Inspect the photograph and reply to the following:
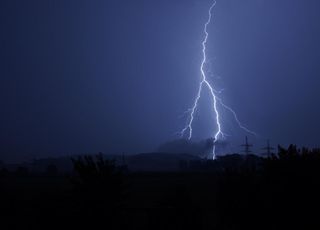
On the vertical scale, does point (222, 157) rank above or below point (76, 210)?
above

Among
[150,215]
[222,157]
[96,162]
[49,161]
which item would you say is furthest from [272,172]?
[49,161]

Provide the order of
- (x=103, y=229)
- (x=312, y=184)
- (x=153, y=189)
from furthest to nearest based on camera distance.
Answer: (x=153, y=189), (x=312, y=184), (x=103, y=229)

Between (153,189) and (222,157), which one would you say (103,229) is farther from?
(222,157)

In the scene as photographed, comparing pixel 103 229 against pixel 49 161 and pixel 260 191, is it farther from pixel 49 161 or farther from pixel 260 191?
pixel 49 161

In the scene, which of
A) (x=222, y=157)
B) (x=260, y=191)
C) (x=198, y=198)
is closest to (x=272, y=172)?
(x=260, y=191)

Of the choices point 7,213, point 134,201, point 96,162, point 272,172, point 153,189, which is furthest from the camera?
point 153,189

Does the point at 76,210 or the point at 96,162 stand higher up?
the point at 96,162

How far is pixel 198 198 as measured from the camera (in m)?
28.4

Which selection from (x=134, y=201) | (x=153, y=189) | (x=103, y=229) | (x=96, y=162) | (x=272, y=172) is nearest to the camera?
(x=103, y=229)

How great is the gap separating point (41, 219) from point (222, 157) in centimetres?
6517

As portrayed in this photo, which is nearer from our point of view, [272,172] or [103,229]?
[103,229]

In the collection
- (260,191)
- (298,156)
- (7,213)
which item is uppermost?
(298,156)

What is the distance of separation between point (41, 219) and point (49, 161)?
376 ft

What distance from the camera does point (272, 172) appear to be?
1405cm
